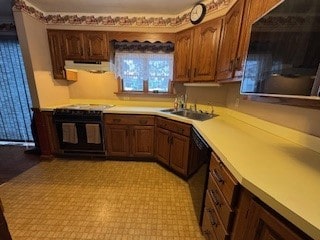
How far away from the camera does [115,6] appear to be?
2.33m

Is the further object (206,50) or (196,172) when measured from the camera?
(196,172)

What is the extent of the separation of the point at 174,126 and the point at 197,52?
111cm

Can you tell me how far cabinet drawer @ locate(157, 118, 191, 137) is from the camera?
6.82 feet

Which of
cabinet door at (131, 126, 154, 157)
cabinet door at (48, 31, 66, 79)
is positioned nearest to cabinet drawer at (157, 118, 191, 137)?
cabinet door at (131, 126, 154, 157)

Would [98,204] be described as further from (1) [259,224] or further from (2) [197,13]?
(2) [197,13]

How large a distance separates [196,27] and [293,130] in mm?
1799

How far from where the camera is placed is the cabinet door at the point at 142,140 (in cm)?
264

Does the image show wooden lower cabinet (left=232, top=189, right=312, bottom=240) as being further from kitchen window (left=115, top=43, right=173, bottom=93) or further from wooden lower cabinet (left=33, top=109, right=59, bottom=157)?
wooden lower cabinet (left=33, top=109, right=59, bottom=157)

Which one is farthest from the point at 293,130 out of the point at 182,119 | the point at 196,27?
the point at 196,27

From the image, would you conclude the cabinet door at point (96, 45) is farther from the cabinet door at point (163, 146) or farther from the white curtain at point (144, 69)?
the cabinet door at point (163, 146)

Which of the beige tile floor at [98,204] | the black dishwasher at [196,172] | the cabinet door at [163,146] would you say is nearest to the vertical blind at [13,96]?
the beige tile floor at [98,204]

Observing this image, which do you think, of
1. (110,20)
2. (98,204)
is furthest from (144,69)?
(98,204)

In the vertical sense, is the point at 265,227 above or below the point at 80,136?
above

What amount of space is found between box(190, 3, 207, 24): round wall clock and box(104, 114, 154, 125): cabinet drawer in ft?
5.04
